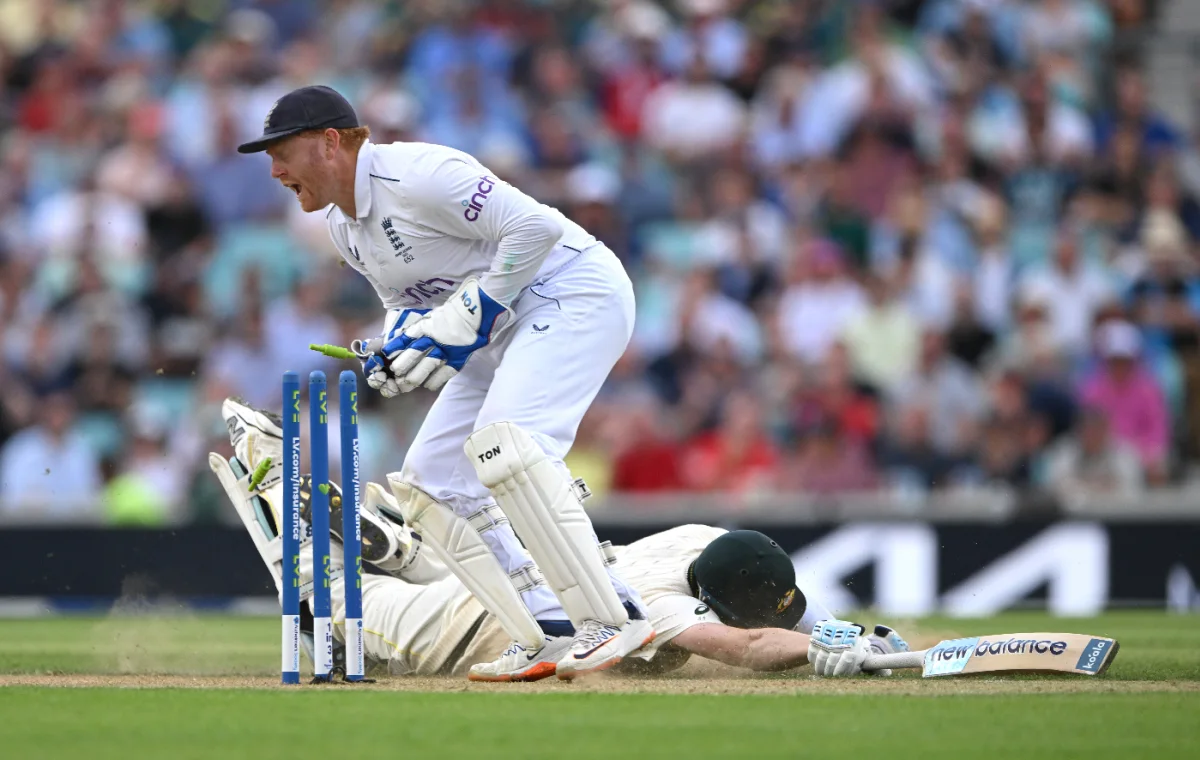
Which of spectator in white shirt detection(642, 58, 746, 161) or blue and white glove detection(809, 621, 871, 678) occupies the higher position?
spectator in white shirt detection(642, 58, 746, 161)

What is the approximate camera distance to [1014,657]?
5.96 metres

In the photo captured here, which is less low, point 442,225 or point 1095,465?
point 442,225

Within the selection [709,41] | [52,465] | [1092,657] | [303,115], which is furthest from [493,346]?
[709,41]

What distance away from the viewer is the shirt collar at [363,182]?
19.9 ft

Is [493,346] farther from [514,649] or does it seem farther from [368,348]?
[514,649]

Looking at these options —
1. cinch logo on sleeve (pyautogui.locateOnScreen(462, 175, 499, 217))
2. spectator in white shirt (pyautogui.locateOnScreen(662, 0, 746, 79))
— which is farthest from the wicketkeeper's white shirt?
spectator in white shirt (pyautogui.locateOnScreen(662, 0, 746, 79))

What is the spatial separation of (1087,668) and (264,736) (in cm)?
279

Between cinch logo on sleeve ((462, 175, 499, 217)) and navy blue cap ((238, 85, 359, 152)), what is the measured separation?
0.46 metres

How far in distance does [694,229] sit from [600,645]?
7.97 m

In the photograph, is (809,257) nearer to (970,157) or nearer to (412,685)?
(970,157)

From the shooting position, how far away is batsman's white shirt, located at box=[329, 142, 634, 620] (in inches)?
235

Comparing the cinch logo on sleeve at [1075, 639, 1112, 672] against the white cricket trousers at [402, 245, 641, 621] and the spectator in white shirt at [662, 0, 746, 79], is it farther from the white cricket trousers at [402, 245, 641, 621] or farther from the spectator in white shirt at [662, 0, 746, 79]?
the spectator in white shirt at [662, 0, 746, 79]

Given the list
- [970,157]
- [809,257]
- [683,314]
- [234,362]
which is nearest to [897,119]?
[970,157]

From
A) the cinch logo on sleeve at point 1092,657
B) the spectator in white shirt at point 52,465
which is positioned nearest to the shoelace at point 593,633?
the cinch logo on sleeve at point 1092,657
